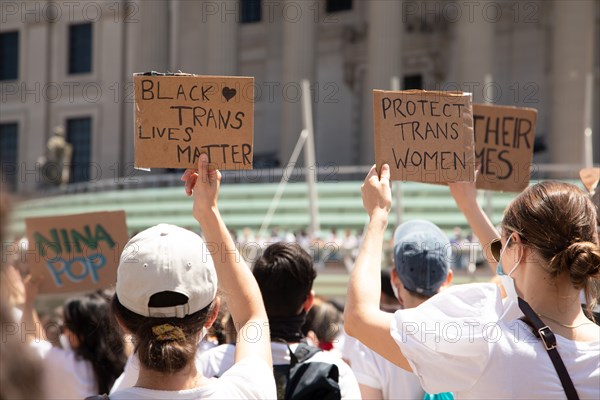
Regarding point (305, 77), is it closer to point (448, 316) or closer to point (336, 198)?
point (336, 198)

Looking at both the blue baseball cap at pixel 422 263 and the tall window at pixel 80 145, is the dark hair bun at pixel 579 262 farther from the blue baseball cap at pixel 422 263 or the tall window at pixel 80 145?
the tall window at pixel 80 145

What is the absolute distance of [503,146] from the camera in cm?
550

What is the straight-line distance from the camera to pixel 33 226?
21.5 ft

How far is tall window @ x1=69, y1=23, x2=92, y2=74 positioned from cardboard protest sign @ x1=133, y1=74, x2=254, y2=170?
149 ft

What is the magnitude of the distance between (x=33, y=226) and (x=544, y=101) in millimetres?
34135

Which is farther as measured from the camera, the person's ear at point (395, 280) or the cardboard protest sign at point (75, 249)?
the cardboard protest sign at point (75, 249)

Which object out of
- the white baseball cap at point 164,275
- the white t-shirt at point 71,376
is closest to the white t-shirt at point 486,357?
the white baseball cap at point 164,275

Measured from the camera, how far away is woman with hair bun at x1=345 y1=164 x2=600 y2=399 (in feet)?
10.4

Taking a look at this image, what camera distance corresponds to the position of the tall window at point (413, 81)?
1650 inches

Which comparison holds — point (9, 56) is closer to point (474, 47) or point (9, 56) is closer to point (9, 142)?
point (9, 142)

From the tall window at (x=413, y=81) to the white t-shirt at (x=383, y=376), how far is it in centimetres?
3782

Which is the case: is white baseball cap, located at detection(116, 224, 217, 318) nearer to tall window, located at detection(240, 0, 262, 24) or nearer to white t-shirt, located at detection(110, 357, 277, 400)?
white t-shirt, located at detection(110, 357, 277, 400)

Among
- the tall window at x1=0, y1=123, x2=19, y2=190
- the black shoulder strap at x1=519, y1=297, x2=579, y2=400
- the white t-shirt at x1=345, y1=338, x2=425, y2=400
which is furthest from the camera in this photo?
the tall window at x1=0, y1=123, x2=19, y2=190

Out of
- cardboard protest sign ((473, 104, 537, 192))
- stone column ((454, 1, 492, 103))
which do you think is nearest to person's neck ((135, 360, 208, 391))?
cardboard protest sign ((473, 104, 537, 192))
